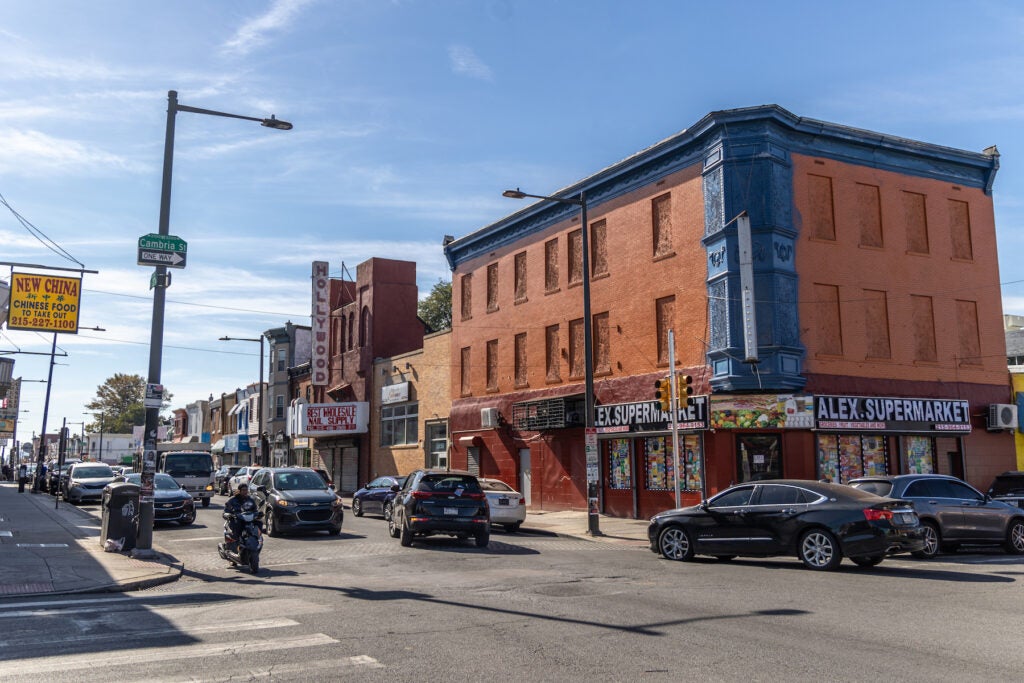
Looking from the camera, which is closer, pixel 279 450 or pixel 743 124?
pixel 743 124

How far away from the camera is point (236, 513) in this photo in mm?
14789

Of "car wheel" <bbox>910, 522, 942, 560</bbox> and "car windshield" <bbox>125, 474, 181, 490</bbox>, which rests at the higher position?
"car windshield" <bbox>125, 474, 181, 490</bbox>


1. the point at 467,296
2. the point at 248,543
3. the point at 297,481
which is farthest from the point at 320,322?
the point at 248,543

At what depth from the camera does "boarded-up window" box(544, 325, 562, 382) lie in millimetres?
32125

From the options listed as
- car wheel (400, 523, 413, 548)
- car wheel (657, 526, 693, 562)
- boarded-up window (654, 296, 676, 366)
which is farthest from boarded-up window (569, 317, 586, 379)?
car wheel (657, 526, 693, 562)

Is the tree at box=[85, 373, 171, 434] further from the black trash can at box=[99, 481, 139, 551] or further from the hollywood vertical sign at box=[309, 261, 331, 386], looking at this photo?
the black trash can at box=[99, 481, 139, 551]

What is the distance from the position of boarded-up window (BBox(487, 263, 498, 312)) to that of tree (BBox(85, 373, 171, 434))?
9778 cm

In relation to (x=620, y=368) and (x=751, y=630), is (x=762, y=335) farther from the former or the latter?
(x=751, y=630)

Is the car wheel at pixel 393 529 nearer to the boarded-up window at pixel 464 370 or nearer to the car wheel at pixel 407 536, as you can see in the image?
the car wheel at pixel 407 536

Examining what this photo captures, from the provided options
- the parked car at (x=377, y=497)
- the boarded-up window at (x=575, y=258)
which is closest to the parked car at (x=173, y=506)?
the parked car at (x=377, y=497)

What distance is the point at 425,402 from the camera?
1594 inches

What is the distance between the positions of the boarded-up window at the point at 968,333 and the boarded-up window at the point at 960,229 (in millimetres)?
1623

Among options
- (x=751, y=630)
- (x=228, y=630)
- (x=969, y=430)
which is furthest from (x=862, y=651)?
(x=969, y=430)

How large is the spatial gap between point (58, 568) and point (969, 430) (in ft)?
81.1
